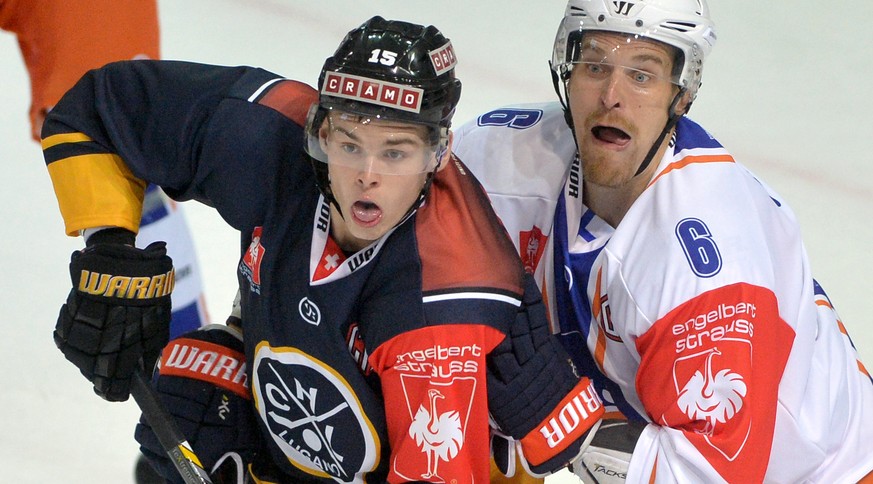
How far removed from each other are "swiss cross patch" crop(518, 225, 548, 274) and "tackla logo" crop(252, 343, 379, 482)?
0.54 meters

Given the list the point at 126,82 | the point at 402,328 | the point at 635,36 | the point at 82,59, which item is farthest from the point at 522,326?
the point at 82,59

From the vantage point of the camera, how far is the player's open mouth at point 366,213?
1919mm

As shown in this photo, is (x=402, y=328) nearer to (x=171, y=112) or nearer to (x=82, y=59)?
(x=171, y=112)

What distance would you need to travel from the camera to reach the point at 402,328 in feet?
6.24

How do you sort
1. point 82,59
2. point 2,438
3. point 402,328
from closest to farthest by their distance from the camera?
point 402,328
point 2,438
point 82,59

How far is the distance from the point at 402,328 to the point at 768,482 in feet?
2.86

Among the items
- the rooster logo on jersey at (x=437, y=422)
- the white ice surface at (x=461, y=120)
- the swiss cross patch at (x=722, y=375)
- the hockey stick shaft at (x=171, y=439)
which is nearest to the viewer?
the rooster logo on jersey at (x=437, y=422)

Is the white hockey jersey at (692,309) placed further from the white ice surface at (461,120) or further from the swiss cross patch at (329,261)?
the white ice surface at (461,120)

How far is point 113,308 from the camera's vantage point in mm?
2057

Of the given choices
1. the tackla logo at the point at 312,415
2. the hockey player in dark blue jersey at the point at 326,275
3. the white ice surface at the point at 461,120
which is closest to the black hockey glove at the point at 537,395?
the hockey player in dark blue jersey at the point at 326,275

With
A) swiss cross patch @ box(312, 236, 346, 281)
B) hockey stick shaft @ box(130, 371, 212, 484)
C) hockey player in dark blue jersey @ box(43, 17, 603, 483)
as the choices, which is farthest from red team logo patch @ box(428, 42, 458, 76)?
hockey stick shaft @ box(130, 371, 212, 484)

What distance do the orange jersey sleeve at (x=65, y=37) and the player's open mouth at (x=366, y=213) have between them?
3.99 ft

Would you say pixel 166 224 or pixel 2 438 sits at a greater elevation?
pixel 166 224

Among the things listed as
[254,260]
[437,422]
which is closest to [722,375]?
[437,422]
